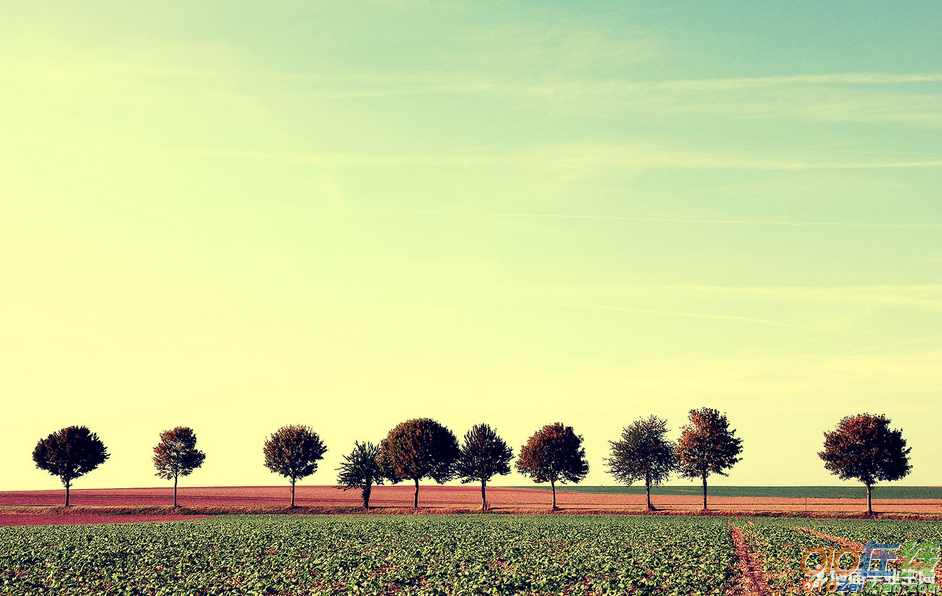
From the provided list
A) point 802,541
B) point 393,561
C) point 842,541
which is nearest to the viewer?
point 393,561

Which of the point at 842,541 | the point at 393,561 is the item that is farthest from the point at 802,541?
the point at 393,561

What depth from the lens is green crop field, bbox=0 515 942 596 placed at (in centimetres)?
3066

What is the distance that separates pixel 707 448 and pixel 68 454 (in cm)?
8971

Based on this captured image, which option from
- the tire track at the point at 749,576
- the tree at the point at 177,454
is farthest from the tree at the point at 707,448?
the tree at the point at 177,454

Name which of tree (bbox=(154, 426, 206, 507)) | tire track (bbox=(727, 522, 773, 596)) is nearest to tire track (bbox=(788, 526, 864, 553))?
tire track (bbox=(727, 522, 773, 596))

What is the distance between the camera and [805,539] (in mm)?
46312

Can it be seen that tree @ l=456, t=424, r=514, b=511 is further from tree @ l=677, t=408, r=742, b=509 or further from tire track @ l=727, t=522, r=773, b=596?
tire track @ l=727, t=522, r=773, b=596

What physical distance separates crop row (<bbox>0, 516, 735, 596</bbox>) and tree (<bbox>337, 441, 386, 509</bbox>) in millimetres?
47346

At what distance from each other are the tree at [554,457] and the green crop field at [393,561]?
42.1 metres

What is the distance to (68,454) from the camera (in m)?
104

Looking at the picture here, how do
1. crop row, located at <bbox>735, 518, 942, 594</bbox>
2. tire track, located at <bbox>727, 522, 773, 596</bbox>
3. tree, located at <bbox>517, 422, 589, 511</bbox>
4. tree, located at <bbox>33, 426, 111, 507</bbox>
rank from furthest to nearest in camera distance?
tree, located at <bbox>33, 426, 111, 507</bbox>
tree, located at <bbox>517, 422, 589, 511</bbox>
crop row, located at <bbox>735, 518, 942, 594</bbox>
tire track, located at <bbox>727, 522, 773, 596</bbox>

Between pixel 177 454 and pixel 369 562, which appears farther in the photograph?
pixel 177 454

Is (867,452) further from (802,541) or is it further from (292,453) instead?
(292,453)

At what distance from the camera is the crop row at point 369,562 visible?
100ft
